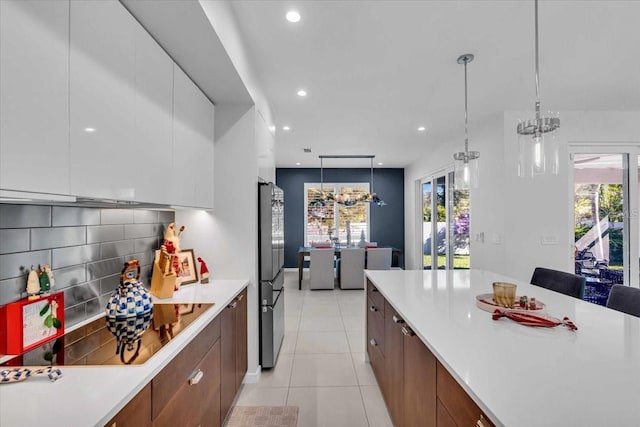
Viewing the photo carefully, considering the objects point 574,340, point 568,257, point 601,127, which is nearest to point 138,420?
point 574,340

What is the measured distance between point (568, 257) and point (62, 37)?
484 centimetres

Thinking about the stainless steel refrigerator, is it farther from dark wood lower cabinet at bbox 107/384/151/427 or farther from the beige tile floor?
dark wood lower cabinet at bbox 107/384/151/427

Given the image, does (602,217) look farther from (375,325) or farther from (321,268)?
(321,268)

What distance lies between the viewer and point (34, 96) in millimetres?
861

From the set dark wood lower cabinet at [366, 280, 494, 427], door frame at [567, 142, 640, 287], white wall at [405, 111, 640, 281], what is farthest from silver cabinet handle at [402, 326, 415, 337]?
door frame at [567, 142, 640, 287]

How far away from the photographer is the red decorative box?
43.6 inches

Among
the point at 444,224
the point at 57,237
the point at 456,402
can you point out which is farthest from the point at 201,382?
the point at 444,224

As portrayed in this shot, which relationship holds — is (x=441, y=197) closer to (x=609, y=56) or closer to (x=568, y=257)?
(x=568, y=257)

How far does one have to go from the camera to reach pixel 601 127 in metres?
3.74

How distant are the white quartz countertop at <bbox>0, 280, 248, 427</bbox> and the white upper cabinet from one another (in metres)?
0.97

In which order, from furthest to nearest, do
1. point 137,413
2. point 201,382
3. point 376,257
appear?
point 376,257
point 201,382
point 137,413

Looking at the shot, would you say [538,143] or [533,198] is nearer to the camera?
[538,143]

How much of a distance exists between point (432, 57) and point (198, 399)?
273cm

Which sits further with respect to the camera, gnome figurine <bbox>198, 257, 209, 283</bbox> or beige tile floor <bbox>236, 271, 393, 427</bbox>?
gnome figurine <bbox>198, 257, 209, 283</bbox>
